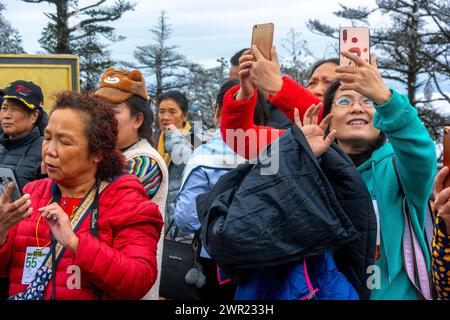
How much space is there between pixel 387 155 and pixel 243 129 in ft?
2.04

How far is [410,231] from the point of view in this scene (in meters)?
2.17

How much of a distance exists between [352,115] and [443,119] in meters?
13.7

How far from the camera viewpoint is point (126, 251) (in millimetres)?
2062

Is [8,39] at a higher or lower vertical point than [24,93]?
higher

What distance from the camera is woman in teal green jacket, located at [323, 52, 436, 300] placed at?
1.93m

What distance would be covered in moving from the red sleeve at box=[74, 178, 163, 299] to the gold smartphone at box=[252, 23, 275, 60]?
755mm

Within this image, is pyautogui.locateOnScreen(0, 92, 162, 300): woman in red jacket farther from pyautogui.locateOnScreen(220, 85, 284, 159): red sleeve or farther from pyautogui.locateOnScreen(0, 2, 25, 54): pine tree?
pyautogui.locateOnScreen(0, 2, 25, 54): pine tree

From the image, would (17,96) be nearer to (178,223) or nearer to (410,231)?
(178,223)

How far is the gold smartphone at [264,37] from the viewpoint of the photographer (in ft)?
6.45

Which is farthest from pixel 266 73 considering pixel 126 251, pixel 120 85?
pixel 120 85

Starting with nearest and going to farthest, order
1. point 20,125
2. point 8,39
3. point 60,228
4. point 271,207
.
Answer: point 271,207 → point 60,228 → point 20,125 → point 8,39

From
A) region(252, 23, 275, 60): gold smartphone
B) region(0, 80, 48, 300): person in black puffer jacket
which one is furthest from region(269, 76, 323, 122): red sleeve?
region(0, 80, 48, 300): person in black puffer jacket

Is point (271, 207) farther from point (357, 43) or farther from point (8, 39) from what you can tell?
point (8, 39)

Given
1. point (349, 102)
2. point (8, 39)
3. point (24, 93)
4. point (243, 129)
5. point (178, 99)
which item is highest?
point (8, 39)
